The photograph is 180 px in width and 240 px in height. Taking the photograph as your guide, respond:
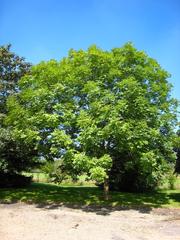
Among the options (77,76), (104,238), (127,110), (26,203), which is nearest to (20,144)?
(26,203)

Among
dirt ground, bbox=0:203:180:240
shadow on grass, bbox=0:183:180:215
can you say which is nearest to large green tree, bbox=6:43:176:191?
shadow on grass, bbox=0:183:180:215

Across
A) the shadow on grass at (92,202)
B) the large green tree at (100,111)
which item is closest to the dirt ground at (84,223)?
the shadow on grass at (92,202)

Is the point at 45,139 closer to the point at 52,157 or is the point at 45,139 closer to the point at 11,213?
the point at 52,157

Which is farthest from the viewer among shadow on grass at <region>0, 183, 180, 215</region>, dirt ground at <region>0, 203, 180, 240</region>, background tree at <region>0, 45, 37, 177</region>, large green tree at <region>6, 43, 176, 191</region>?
background tree at <region>0, 45, 37, 177</region>

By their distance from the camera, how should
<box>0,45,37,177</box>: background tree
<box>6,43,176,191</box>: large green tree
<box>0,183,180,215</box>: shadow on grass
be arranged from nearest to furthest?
<box>6,43,176,191</box>: large green tree → <box>0,183,180,215</box>: shadow on grass → <box>0,45,37,177</box>: background tree

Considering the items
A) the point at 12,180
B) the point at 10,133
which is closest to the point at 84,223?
the point at 10,133

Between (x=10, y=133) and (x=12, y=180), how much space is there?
7.36 metres

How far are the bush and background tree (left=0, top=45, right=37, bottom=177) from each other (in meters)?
0.57

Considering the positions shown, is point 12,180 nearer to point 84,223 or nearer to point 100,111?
point 100,111

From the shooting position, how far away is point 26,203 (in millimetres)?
20641

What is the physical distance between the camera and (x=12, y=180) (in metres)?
29.9

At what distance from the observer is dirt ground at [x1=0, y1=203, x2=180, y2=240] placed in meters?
12.7

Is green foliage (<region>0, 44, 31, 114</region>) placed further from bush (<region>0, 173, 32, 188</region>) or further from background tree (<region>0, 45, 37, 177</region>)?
bush (<region>0, 173, 32, 188</region>)

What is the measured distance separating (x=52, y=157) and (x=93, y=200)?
13.7 feet
